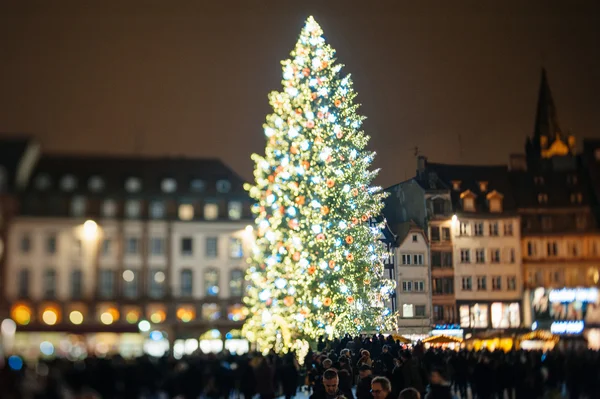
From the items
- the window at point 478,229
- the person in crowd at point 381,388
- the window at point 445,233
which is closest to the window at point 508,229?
the window at point 478,229

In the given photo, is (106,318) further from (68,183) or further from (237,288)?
(68,183)

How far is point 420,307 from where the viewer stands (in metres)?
78.6

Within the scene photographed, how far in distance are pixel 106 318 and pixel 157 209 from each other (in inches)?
414

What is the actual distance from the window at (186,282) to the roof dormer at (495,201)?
25897 millimetres

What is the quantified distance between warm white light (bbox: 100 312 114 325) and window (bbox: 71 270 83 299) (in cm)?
266

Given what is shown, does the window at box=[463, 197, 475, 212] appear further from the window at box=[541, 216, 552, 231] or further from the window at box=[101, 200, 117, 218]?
the window at box=[101, 200, 117, 218]

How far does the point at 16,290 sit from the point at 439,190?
116 feet

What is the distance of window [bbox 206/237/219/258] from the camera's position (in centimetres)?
8250

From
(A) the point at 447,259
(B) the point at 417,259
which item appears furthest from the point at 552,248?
(B) the point at 417,259

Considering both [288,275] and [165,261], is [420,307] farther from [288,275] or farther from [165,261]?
[288,275]

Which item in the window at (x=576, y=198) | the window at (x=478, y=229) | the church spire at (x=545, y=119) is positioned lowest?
the window at (x=478, y=229)

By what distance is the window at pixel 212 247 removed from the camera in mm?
82500

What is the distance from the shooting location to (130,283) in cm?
8038

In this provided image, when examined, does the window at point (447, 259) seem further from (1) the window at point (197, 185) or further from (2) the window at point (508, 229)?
(1) the window at point (197, 185)
